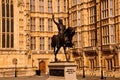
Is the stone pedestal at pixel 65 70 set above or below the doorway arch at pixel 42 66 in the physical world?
above

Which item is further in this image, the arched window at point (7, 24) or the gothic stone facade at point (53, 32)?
the arched window at point (7, 24)

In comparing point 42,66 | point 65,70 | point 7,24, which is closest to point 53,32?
point 42,66

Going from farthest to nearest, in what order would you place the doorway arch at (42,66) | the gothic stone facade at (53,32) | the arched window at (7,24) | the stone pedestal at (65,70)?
the doorway arch at (42,66) < the arched window at (7,24) < the gothic stone facade at (53,32) < the stone pedestal at (65,70)

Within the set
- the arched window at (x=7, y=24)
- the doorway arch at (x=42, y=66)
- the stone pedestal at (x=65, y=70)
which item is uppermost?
the arched window at (x=7, y=24)

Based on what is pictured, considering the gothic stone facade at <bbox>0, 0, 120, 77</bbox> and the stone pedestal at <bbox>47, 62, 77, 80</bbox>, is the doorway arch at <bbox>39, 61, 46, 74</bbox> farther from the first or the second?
the stone pedestal at <bbox>47, 62, 77, 80</bbox>

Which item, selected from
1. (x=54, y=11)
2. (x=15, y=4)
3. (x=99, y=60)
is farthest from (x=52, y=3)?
(x=99, y=60)

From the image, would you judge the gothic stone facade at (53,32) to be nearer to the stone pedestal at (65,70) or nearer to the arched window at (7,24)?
the arched window at (7,24)

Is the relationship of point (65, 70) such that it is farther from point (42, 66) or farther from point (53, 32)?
point (53, 32)

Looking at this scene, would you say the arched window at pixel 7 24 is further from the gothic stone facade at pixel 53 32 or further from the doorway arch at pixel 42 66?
the doorway arch at pixel 42 66

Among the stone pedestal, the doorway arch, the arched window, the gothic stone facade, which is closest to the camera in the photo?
the stone pedestal

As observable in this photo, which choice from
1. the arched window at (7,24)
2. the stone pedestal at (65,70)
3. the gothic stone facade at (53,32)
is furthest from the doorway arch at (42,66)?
the stone pedestal at (65,70)

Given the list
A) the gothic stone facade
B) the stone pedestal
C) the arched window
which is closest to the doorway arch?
the gothic stone facade

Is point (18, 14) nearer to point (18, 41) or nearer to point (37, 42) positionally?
point (18, 41)

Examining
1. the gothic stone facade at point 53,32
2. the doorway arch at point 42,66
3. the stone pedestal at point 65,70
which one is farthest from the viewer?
the doorway arch at point 42,66
